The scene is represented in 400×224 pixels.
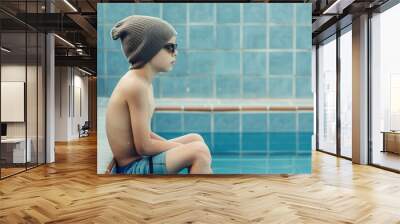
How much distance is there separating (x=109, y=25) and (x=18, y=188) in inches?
116

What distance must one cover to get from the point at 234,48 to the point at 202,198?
276cm

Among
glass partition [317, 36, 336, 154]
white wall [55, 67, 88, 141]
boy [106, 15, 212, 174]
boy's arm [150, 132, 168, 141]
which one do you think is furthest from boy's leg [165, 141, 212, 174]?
white wall [55, 67, 88, 141]

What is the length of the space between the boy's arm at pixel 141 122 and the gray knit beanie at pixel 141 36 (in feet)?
1.49

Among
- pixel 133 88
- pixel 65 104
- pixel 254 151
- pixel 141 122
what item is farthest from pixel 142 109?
pixel 65 104

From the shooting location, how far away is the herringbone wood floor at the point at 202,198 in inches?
161

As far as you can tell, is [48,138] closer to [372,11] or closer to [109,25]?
[109,25]

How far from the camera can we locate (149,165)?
20.6ft

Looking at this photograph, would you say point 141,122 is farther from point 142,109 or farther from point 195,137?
point 195,137

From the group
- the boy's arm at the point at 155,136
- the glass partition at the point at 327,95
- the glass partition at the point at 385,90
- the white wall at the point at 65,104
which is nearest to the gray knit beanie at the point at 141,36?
the boy's arm at the point at 155,136

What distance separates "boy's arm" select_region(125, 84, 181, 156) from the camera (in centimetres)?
618

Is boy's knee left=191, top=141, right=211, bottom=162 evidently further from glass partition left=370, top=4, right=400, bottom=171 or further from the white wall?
the white wall

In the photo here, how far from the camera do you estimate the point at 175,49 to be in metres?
6.47

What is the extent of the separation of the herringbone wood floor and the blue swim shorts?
0.53ft

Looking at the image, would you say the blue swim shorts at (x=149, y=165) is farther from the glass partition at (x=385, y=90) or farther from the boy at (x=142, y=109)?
the glass partition at (x=385, y=90)
